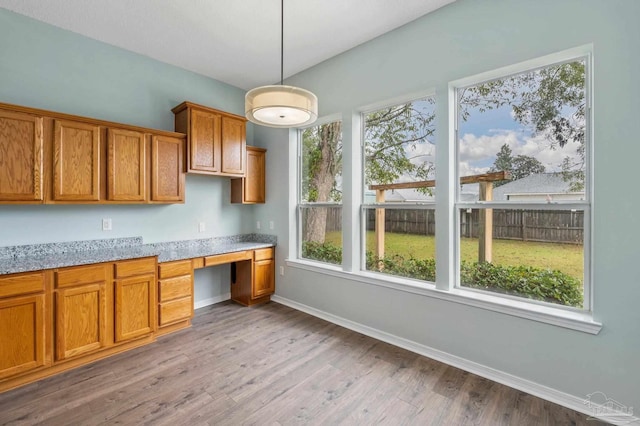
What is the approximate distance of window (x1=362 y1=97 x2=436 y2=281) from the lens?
2908mm

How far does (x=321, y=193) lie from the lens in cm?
391

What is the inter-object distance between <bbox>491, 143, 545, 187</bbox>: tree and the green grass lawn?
542mm

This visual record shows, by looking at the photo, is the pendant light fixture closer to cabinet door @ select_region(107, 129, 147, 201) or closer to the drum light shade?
the drum light shade

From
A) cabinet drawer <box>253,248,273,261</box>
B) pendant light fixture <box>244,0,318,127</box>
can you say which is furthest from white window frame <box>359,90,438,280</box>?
cabinet drawer <box>253,248,273,261</box>

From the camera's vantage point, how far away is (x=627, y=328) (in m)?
1.88

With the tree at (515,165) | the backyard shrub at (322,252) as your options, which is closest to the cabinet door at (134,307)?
the backyard shrub at (322,252)

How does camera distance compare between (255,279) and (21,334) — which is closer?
(21,334)

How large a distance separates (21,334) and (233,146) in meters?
2.70

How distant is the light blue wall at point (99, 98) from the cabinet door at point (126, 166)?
0.39 m

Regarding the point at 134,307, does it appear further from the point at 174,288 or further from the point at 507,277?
the point at 507,277

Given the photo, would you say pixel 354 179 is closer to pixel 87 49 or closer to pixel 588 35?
pixel 588 35

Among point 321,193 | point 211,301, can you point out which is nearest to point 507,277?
point 321,193

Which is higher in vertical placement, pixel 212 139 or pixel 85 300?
pixel 212 139

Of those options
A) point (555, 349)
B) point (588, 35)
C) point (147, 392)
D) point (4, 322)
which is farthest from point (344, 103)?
point (4, 322)
